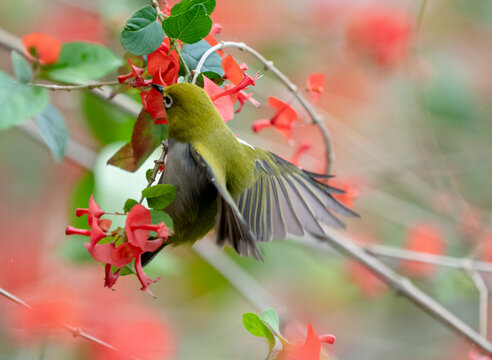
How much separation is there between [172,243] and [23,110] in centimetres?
39

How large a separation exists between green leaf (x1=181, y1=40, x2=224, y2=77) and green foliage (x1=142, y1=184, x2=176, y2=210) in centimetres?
25

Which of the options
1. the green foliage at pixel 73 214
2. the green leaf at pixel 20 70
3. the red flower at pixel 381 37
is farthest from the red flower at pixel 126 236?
the red flower at pixel 381 37

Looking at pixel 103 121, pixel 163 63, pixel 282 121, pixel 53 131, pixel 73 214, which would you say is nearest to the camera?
pixel 163 63

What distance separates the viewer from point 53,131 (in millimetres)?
1312

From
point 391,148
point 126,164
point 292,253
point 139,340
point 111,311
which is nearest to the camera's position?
point 126,164

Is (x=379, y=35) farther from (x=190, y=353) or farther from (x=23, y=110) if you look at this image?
(x=23, y=110)

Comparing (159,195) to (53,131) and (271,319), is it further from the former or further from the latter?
(53,131)

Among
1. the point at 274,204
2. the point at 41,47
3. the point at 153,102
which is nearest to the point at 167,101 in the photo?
the point at 153,102

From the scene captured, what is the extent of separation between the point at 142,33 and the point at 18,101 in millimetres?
372

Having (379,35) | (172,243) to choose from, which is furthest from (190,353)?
(172,243)

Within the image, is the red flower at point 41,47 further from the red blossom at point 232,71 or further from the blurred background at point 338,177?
the blurred background at point 338,177

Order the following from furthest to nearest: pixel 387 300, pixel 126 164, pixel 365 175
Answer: pixel 387 300 < pixel 365 175 < pixel 126 164

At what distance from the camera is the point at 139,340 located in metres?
2.21

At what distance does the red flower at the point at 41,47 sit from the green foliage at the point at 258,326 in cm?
75
